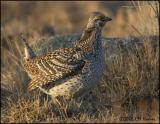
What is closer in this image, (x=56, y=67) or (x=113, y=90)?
(x=56, y=67)

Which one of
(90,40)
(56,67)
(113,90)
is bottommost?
(113,90)

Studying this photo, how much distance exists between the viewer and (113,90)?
401 inches

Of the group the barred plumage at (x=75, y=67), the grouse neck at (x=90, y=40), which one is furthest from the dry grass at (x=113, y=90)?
the grouse neck at (x=90, y=40)

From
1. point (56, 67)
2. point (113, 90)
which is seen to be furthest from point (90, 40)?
point (113, 90)

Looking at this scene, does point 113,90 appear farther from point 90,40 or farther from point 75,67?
point 75,67

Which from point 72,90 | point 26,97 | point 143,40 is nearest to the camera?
point 72,90

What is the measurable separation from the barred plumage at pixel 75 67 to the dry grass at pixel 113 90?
0.38 metres

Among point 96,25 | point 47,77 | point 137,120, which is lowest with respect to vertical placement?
point 137,120

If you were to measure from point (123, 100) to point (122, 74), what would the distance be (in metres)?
0.49

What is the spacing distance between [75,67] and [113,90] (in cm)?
157

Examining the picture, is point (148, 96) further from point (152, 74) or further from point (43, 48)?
point (43, 48)

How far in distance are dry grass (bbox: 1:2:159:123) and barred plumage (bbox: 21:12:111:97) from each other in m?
0.38

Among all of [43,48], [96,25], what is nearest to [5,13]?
[43,48]

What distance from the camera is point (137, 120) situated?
8945mm
